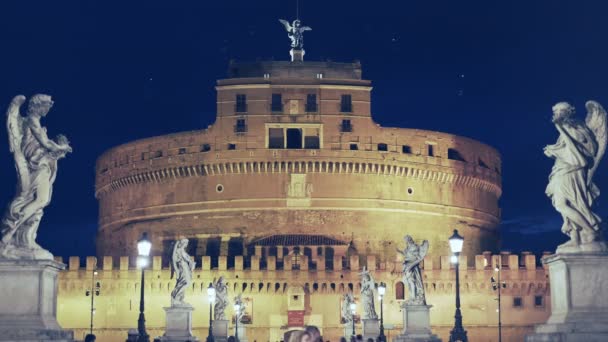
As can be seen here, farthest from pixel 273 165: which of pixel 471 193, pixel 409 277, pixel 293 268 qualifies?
pixel 409 277

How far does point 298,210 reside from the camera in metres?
83.3

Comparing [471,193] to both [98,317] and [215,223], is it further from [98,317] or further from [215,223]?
[98,317]

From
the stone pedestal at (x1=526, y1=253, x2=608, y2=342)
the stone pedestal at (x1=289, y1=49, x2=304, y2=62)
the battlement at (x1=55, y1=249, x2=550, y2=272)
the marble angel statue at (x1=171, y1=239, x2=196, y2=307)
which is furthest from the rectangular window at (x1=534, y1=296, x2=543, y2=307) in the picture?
the stone pedestal at (x1=526, y1=253, x2=608, y2=342)

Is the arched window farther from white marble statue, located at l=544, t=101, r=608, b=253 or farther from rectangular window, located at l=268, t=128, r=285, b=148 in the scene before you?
white marble statue, located at l=544, t=101, r=608, b=253

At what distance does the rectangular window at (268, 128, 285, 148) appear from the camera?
3307 inches

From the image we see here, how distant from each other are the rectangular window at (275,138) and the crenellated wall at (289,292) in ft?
34.6

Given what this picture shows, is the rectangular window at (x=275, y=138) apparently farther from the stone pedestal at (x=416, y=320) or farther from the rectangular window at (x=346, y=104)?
the stone pedestal at (x=416, y=320)

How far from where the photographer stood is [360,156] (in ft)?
274

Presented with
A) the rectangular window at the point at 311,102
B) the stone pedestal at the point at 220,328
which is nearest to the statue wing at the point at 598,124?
the stone pedestal at the point at 220,328

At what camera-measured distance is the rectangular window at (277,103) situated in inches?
3314

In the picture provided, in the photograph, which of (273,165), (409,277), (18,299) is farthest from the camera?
(273,165)

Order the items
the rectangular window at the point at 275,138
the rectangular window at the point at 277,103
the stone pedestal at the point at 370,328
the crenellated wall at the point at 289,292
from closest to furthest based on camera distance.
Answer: the stone pedestal at the point at 370,328
the crenellated wall at the point at 289,292
the rectangular window at the point at 275,138
the rectangular window at the point at 277,103

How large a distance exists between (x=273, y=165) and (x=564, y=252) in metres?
67.8

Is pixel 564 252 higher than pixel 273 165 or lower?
A: lower
